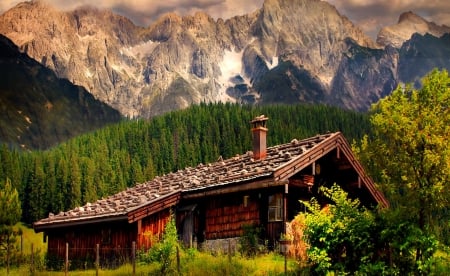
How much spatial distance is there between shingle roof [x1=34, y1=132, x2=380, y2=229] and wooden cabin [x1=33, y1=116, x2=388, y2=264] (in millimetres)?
66

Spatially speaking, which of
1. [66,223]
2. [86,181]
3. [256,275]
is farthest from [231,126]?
[256,275]

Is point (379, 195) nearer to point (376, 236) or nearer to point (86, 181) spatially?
point (376, 236)

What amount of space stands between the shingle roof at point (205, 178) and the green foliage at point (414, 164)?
776 centimetres

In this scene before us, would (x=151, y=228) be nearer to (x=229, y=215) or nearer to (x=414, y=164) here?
(x=229, y=215)

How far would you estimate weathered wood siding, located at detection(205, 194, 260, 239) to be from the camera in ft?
95.8

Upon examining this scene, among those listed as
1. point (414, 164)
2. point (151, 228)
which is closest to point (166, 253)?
point (151, 228)

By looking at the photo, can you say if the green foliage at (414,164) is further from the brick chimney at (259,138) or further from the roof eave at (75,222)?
the roof eave at (75,222)

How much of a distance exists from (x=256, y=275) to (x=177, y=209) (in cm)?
1203

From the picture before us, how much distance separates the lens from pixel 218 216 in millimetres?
30828

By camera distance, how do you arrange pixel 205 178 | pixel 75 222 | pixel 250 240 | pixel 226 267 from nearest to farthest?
1. pixel 226 267
2. pixel 250 240
3. pixel 205 178
4. pixel 75 222

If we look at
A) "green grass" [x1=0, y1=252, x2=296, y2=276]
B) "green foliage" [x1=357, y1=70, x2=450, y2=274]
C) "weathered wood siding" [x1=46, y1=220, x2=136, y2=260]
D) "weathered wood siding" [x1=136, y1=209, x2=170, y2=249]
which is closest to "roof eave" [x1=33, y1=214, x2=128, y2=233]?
"weathered wood siding" [x1=46, y1=220, x2=136, y2=260]

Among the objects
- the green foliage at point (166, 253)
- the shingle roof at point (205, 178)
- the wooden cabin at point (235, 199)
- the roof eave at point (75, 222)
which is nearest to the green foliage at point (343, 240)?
the green foliage at point (166, 253)

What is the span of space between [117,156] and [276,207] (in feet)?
450

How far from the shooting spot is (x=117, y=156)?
6363 inches
